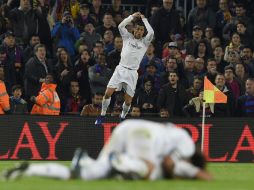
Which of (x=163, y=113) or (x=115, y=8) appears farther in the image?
(x=115, y=8)

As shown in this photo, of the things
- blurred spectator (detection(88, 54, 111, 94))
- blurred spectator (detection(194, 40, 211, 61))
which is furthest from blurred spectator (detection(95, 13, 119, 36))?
blurred spectator (detection(194, 40, 211, 61))

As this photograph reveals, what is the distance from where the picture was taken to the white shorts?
23.8 metres

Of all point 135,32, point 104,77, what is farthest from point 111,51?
point 135,32

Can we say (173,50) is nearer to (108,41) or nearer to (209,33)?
(209,33)

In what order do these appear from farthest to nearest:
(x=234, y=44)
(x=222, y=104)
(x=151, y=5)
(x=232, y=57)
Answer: (x=151, y=5), (x=234, y=44), (x=232, y=57), (x=222, y=104)

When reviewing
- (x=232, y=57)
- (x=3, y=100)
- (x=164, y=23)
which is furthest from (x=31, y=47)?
(x=232, y=57)

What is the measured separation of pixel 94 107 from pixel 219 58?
4431mm

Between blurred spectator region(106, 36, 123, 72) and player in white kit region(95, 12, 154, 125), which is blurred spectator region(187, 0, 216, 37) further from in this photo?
player in white kit region(95, 12, 154, 125)

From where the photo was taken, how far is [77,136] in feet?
76.5

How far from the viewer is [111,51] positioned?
26.8 m

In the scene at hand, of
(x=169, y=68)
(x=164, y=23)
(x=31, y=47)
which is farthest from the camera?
(x=164, y=23)

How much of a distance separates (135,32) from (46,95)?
277 centimetres

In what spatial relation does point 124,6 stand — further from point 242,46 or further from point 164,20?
point 242,46

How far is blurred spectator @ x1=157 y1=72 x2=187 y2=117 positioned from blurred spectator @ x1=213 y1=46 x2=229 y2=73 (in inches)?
93.8
